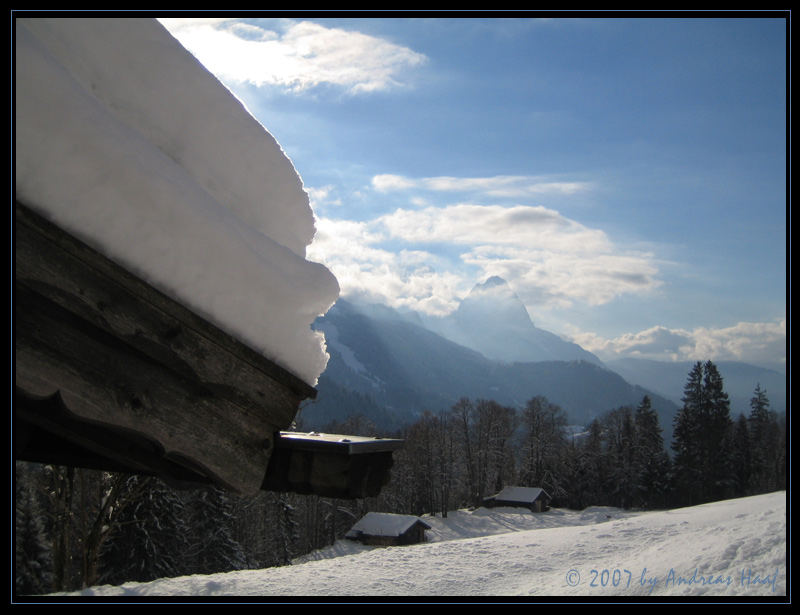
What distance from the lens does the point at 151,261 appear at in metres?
1.21

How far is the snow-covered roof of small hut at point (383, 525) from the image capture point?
31359 mm

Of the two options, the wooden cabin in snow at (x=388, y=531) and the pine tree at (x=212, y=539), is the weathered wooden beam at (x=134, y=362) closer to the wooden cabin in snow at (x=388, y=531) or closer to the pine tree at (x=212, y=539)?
the pine tree at (x=212, y=539)

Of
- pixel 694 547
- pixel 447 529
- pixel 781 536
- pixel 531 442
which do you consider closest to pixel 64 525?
pixel 694 547

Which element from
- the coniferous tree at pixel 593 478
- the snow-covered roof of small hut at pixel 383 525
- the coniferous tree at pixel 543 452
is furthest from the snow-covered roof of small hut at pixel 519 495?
the snow-covered roof of small hut at pixel 383 525

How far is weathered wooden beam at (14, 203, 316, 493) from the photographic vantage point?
3.88ft

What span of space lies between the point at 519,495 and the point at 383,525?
51.1ft

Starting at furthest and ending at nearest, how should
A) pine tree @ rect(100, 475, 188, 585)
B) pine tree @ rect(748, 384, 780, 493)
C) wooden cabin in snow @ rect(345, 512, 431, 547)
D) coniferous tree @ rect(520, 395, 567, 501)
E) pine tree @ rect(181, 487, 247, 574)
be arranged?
coniferous tree @ rect(520, 395, 567, 501)
pine tree @ rect(748, 384, 780, 493)
wooden cabin in snow @ rect(345, 512, 431, 547)
pine tree @ rect(181, 487, 247, 574)
pine tree @ rect(100, 475, 188, 585)

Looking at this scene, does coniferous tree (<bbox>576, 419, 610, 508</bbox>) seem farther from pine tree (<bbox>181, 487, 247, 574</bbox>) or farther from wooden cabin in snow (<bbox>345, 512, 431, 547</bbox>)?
pine tree (<bbox>181, 487, 247, 574</bbox>)

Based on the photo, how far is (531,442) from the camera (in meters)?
50.5

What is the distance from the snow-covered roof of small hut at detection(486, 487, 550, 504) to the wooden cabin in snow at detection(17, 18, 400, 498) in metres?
45.1

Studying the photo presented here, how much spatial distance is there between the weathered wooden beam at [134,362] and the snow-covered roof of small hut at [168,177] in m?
0.05

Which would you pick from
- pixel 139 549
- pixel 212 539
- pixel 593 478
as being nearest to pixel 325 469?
pixel 139 549

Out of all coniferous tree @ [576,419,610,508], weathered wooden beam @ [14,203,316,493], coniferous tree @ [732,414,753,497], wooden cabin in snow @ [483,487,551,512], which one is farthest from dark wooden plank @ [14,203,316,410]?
coniferous tree @ [576,419,610,508]
